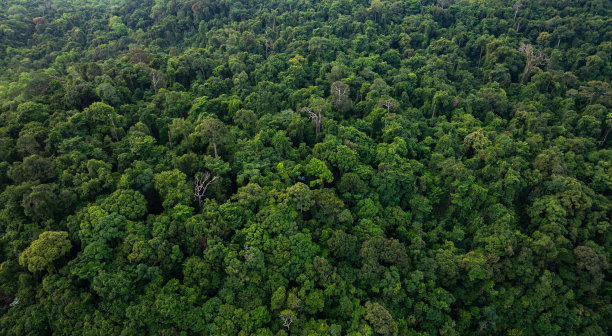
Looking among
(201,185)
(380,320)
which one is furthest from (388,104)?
(380,320)

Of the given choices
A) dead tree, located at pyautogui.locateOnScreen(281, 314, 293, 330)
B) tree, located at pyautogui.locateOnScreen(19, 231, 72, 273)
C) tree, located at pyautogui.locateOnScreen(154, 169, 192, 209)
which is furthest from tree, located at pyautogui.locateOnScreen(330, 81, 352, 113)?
tree, located at pyautogui.locateOnScreen(19, 231, 72, 273)

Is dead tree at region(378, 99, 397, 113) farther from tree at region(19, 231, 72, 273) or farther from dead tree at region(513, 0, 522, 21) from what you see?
dead tree at region(513, 0, 522, 21)

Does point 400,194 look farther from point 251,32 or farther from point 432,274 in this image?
point 251,32

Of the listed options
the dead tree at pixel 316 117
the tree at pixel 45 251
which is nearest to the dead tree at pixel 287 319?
the tree at pixel 45 251

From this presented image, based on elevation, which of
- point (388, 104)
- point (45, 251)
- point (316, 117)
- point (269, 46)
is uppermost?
point (269, 46)

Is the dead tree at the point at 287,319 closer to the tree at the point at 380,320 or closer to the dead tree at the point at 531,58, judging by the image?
the tree at the point at 380,320

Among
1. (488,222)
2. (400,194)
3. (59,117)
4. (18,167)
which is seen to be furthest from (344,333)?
(59,117)

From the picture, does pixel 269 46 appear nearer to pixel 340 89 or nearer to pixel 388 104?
pixel 340 89
